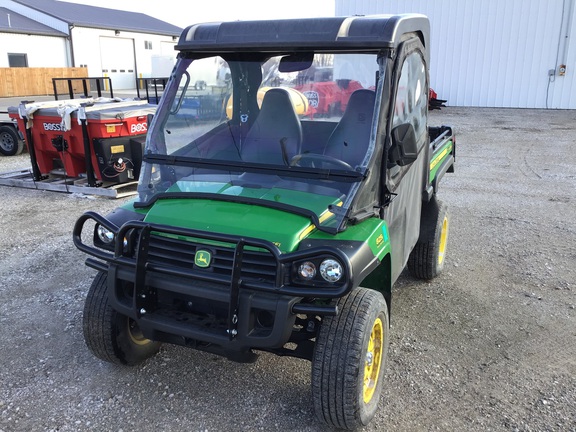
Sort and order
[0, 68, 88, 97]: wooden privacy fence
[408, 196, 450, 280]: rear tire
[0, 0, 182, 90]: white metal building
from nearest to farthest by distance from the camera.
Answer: [408, 196, 450, 280]: rear tire
[0, 68, 88, 97]: wooden privacy fence
[0, 0, 182, 90]: white metal building

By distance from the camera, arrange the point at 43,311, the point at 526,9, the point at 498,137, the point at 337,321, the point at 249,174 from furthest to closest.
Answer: the point at 526,9, the point at 498,137, the point at 43,311, the point at 249,174, the point at 337,321

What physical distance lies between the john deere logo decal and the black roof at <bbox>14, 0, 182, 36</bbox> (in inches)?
1369

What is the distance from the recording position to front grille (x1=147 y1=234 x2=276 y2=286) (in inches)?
106

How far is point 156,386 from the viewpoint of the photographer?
3.38 metres

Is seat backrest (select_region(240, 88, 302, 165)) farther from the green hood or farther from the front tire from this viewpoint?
the front tire

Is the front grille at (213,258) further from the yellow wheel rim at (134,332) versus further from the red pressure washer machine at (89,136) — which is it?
the red pressure washer machine at (89,136)

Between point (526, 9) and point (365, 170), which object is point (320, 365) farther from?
point (526, 9)

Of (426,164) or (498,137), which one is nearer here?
(426,164)

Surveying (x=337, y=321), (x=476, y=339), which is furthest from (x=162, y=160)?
(x=476, y=339)

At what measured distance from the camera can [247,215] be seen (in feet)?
9.41

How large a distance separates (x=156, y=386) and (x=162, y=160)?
1.46 metres

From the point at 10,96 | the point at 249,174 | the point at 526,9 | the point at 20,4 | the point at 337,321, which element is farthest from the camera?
the point at 20,4

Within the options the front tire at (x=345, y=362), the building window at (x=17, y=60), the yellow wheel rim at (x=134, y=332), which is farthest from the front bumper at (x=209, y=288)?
the building window at (x=17, y=60)

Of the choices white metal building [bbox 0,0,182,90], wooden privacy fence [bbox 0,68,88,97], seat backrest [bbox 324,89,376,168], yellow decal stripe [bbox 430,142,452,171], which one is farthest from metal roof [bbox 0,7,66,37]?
seat backrest [bbox 324,89,376,168]
